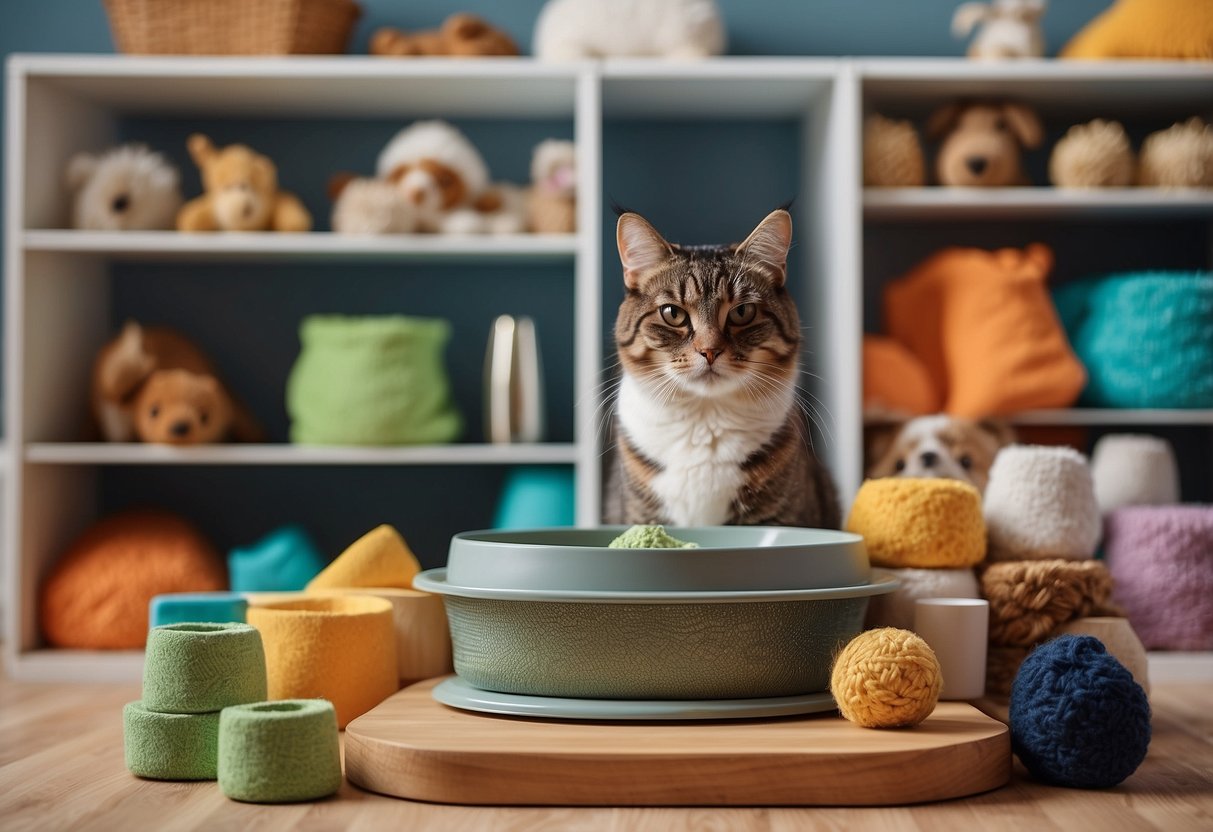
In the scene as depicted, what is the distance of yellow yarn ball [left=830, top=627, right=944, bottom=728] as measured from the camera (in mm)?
1265

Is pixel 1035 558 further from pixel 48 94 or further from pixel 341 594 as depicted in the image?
pixel 48 94

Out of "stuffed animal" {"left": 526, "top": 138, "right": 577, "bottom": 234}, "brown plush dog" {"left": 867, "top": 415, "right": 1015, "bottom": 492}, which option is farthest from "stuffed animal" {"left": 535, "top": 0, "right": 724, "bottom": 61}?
"brown plush dog" {"left": 867, "top": 415, "right": 1015, "bottom": 492}

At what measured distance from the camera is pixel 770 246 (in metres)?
1.49

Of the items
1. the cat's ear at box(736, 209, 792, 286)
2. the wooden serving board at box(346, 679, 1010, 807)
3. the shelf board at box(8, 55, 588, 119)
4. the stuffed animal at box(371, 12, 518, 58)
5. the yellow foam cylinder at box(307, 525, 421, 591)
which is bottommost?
the wooden serving board at box(346, 679, 1010, 807)

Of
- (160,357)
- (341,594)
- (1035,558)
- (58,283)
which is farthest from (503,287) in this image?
(1035,558)

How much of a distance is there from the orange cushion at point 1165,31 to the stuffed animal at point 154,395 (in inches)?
71.6

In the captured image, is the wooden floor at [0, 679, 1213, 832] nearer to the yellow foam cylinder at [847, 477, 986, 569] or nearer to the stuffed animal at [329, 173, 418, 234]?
the yellow foam cylinder at [847, 477, 986, 569]

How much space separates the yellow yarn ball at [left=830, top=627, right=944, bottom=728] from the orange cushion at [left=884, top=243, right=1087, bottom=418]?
1021mm

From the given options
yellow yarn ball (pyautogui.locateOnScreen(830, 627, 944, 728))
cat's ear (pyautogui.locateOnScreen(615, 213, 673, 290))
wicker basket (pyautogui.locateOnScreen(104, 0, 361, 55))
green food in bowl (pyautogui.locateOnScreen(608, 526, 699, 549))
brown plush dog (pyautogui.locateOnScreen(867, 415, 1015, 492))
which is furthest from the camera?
→ wicker basket (pyautogui.locateOnScreen(104, 0, 361, 55))

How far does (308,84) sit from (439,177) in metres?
0.30

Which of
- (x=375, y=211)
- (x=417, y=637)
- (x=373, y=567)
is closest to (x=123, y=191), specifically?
(x=375, y=211)

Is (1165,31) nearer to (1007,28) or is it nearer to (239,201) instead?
(1007,28)

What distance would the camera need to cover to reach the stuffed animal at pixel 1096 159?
7.30 feet

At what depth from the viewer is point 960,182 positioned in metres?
2.29
